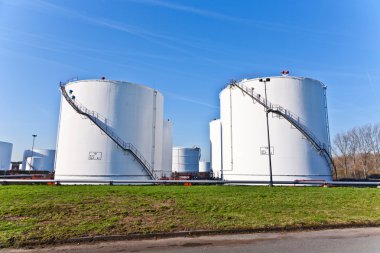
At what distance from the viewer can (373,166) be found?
2505 inches

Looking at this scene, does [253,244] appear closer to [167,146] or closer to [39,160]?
[167,146]

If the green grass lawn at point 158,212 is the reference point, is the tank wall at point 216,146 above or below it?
above

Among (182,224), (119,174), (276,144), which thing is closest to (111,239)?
(182,224)

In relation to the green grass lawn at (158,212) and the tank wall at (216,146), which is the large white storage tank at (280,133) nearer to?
the tank wall at (216,146)

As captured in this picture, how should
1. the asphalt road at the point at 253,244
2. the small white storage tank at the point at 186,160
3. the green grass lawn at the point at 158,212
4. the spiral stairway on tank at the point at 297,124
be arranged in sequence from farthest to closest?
1. the small white storage tank at the point at 186,160
2. the spiral stairway on tank at the point at 297,124
3. the green grass lawn at the point at 158,212
4. the asphalt road at the point at 253,244

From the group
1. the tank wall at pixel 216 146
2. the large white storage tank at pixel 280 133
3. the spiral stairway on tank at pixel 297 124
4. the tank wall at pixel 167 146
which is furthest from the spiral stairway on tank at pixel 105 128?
the spiral stairway on tank at pixel 297 124

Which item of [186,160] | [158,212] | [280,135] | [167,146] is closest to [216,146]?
[167,146]

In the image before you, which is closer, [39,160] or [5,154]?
[5,154]

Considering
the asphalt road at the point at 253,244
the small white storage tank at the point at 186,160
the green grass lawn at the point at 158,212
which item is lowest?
the asphalt road at the point at 253,244

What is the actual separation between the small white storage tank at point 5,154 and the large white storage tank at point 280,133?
58.8 metres

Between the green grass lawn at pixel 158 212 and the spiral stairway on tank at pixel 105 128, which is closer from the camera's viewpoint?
the green grass lawn at pixel 158 212

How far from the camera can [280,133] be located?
2775 cm

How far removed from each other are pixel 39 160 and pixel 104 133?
177 ft

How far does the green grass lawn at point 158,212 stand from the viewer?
920cm
